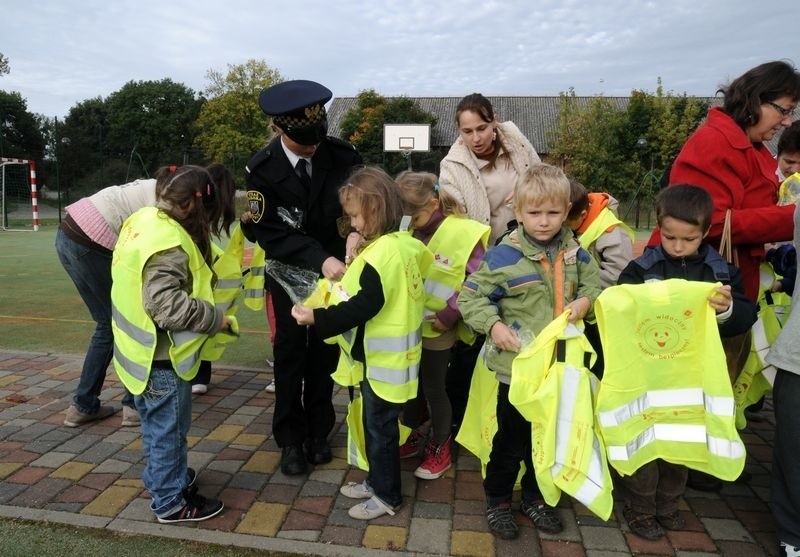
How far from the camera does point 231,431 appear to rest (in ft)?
13.7

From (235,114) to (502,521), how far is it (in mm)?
52858

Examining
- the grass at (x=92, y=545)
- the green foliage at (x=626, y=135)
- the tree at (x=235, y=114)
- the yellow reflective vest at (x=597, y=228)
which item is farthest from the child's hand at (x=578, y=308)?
the tree at (x=235, y=114)

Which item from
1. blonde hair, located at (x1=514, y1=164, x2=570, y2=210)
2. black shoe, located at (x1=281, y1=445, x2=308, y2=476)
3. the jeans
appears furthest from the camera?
the jeans

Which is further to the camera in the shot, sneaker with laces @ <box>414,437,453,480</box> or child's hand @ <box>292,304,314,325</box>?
sneaker with laces @ <box>414,437,453,480</box>

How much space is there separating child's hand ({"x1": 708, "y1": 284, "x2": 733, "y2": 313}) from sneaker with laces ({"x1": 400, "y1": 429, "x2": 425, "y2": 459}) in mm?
2009

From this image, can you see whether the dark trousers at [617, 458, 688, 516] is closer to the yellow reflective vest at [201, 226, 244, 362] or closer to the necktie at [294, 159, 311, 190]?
the necktie at [294, 159, 311, 190]

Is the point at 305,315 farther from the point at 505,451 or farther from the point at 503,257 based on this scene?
the point at 505,451

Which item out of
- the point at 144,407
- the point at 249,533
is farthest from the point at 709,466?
the point at 144,407

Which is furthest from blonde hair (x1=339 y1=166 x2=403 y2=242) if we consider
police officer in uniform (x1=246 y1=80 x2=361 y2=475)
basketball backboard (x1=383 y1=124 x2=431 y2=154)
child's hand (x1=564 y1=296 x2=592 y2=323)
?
basketball backboard (x1=383 y1=124 x2=431 y2=154)

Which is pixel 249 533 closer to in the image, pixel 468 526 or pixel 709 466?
pixel 468 526

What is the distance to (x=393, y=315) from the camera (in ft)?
9.57

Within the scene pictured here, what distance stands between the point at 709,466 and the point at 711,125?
67.8 inches

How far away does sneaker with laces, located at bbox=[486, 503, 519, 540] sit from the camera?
295 cm

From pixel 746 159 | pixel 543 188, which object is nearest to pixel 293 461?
pixel 543 188
